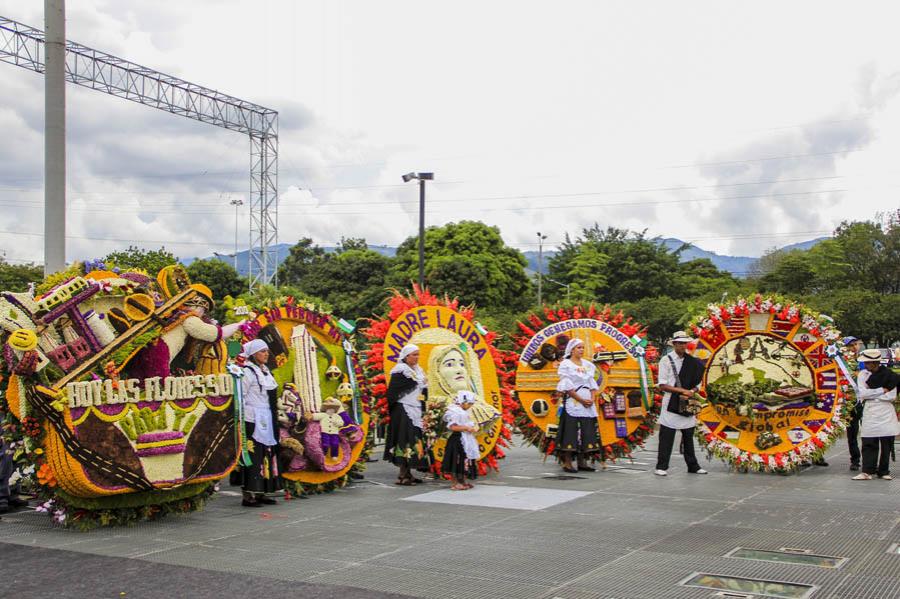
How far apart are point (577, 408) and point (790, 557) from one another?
5179 millimetres

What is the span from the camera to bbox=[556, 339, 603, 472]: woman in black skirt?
39.9 ft

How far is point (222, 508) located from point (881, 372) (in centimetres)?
810

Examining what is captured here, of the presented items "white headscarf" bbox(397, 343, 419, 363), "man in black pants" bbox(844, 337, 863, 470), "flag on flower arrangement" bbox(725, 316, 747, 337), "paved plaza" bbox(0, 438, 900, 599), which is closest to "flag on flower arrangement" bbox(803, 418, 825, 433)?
"man in black pants" bbox(844, 337, 863, 470)

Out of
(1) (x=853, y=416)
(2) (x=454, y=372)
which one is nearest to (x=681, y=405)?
(1) (x=853, y=416)

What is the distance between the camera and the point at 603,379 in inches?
500

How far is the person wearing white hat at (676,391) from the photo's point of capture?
1203 centimetres

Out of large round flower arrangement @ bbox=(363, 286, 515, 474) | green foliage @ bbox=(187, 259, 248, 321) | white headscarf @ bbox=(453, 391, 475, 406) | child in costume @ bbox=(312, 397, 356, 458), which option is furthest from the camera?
green foliage @ bbox=(187, 259, 248, 321)

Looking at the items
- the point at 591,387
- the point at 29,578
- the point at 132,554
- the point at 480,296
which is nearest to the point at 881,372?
the point at 591,387

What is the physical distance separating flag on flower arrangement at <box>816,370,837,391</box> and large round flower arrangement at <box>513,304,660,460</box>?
82.4 inches

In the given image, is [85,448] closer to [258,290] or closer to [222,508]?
[222,508]

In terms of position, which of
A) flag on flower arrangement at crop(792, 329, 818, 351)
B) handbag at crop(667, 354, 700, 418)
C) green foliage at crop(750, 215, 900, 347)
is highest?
green foliage at crop(750, 215, 900, 347)

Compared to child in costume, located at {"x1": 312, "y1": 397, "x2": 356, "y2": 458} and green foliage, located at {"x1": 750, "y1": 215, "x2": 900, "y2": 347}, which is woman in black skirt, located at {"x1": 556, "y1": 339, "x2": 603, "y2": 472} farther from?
green foliage, located at {"x1": 750, "y1": 215, "x2": 900, "y2": 347}

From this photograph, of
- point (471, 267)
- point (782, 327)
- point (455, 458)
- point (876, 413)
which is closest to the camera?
point (455, 458)

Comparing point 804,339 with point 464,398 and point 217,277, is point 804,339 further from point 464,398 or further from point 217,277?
point 217,277
